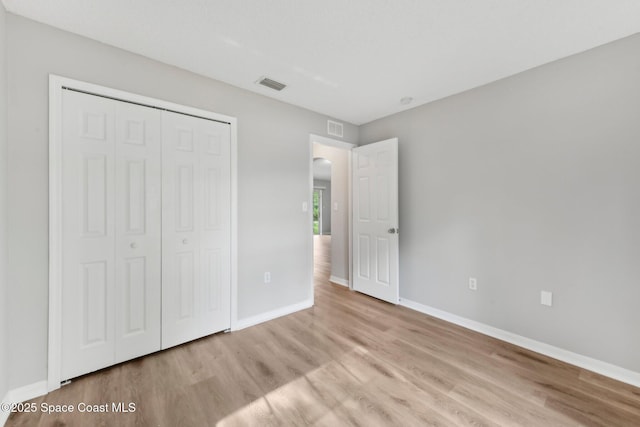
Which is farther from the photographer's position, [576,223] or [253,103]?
[253,103]

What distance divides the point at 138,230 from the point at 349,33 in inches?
86.2

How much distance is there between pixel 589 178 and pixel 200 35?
3.12m

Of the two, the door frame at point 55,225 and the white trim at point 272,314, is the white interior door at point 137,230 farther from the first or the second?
the white trim at point 272,314

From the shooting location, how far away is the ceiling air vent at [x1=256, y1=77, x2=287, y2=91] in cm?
248

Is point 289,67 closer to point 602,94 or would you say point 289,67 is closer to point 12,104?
point 12,104

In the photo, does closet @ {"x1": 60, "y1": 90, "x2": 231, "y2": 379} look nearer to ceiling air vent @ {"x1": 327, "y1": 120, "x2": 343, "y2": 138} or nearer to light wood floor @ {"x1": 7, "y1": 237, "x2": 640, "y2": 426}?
light wood floor @ {"x1": 7, "y1": 237, "x2": 640, "y2": 426}

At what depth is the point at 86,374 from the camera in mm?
1875

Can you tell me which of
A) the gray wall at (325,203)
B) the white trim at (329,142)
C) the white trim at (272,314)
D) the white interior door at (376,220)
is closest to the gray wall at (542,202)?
the white interior door at (376,220)

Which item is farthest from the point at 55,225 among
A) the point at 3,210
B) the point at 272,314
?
the point at 272,314

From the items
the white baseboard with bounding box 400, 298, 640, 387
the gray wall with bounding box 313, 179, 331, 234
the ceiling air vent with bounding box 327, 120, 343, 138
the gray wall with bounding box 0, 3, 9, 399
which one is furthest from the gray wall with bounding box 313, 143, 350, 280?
the gray wall with bounding box 313, 179, 331, 234

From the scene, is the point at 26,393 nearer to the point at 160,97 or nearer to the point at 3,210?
the point at 3,210

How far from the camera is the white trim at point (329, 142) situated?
3.25m

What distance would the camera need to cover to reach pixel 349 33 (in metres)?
1.83

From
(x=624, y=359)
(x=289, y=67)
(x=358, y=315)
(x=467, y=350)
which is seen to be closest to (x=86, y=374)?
(x=358, y=315)
